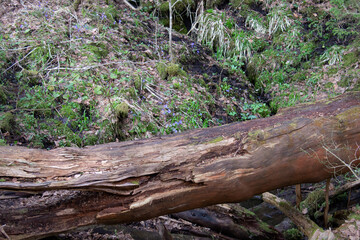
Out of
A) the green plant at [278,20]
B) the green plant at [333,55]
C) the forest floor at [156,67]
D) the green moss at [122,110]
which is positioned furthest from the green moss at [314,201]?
the green plant at [278,20]

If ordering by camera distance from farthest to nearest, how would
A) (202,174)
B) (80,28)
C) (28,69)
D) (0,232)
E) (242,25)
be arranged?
(242,25), (80,28), (28,69), (202,174), (0,232)

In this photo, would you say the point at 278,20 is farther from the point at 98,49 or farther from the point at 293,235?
the point at 293,235

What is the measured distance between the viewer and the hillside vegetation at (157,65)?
4531 mm

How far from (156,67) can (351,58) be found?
4263 millimetres

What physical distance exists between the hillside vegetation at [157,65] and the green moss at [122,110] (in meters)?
0.02

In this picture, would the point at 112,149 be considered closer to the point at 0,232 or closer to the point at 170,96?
the point at 0,232

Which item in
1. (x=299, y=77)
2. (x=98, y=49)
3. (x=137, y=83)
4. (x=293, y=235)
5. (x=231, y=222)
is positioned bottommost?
(x=293, y=235)

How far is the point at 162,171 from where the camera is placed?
2549 mm

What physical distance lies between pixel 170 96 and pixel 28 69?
2512mm

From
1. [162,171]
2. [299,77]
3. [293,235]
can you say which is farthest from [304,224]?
[299,77]

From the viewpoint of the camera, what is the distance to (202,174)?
252 centimetres

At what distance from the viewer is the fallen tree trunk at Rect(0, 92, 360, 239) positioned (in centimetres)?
242

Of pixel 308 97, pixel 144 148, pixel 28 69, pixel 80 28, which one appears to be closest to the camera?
pixel 144 148

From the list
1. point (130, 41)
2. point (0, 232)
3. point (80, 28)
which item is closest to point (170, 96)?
point (130, 41)
